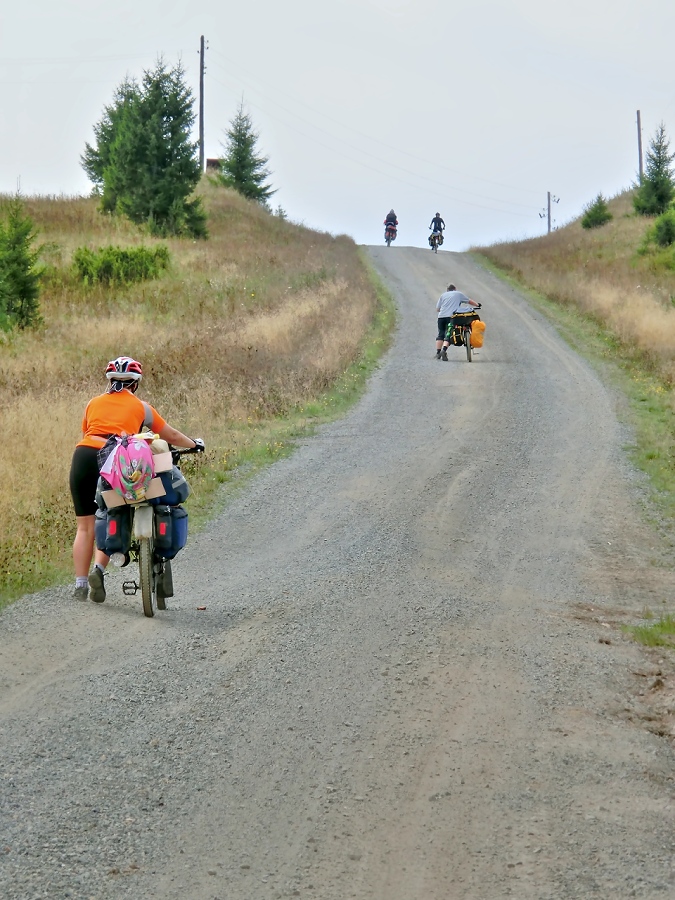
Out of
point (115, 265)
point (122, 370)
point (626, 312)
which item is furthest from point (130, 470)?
point (115, 265)

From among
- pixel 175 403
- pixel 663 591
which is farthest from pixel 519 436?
pixel 663 591

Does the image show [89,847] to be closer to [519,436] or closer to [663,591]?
[663,591]

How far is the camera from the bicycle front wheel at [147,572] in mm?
7488

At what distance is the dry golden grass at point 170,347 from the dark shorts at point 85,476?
3.43 feet

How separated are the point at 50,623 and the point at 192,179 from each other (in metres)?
34.1

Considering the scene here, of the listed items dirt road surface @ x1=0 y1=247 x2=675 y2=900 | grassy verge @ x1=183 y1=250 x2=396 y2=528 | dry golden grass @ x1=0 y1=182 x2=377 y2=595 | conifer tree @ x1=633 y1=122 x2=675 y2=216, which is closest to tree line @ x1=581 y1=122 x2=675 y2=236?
conifer tree @ x1=633 y1=122 x2=675 y2=216

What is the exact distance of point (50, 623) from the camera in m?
7.33

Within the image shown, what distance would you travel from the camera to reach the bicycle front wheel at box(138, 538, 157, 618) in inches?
295

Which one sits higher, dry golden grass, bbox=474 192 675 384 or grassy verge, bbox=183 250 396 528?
dry golden grass, bbox=474 192 675 384

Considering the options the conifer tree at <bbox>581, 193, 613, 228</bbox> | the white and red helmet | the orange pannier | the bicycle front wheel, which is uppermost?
the conifer tree at <bbox>581, 193, 613, 228</bbox>

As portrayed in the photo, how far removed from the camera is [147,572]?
748 cm

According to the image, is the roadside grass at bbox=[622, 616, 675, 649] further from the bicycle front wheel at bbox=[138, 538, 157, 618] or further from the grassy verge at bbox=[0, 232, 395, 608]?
the grassy verge at bbox=[0, 232, 395, 608]

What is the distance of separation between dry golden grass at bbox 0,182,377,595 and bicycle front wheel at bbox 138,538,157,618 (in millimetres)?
1337

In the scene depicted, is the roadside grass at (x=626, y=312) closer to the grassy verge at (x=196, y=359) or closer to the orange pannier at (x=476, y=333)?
the orange pannier at (x=476, y=333)
